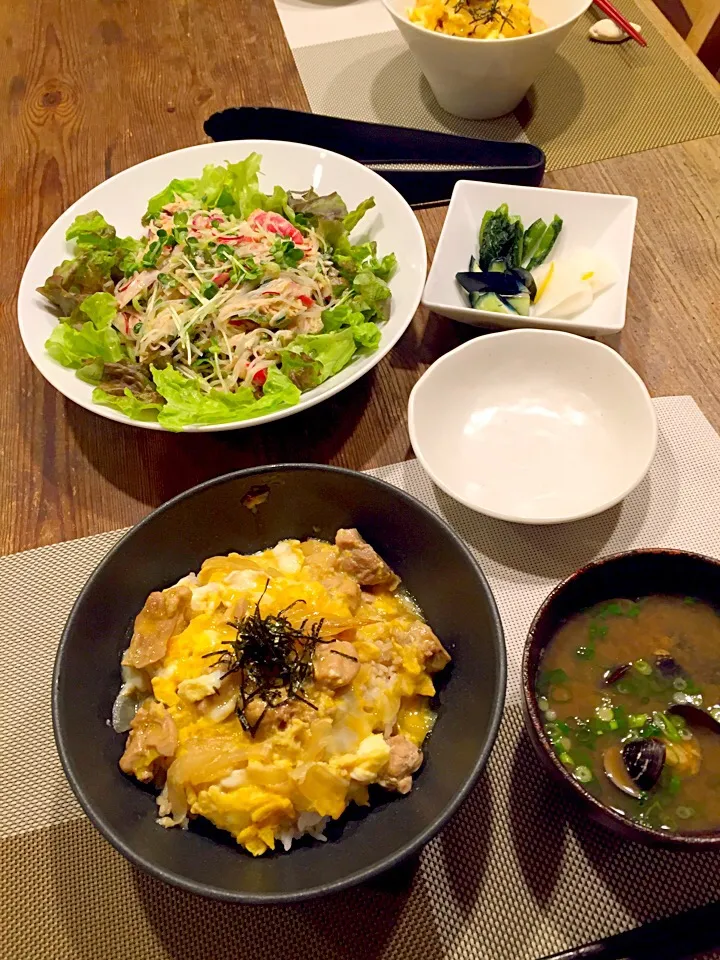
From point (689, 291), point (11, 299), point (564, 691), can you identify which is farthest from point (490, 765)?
Result: point (11, 299)

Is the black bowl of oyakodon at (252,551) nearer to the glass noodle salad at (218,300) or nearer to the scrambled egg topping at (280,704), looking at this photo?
the scrambled egg topping at (280,704)

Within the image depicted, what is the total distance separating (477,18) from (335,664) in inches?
82.1

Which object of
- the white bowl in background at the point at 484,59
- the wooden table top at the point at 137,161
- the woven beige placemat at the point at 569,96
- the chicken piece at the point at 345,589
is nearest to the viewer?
the chicken piece at the point at 345,589

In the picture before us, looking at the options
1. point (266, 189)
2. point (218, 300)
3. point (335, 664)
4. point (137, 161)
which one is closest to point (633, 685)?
point (335, 664)

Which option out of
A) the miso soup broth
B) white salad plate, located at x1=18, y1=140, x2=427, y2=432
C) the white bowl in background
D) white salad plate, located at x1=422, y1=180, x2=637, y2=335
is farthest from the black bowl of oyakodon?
the white bowl in background

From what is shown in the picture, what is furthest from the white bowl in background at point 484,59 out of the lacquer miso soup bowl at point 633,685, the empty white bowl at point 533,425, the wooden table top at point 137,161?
the lacquer miso soup bowl at point 633,685

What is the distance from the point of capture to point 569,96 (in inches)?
98.0

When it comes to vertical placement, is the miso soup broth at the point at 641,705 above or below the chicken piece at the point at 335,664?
above

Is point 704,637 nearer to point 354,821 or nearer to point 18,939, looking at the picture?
point 354,821

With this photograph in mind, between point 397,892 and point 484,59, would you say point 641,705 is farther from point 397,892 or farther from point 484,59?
point 484,59

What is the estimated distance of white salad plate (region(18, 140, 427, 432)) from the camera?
1.65 m

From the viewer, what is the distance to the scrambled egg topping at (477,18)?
2205 millimetres

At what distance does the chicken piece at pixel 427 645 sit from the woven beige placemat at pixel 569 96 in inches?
67.8

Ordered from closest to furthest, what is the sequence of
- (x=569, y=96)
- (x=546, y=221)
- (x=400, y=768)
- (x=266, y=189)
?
(x=400, y=768) → (x=546, y=221) → (x=266, y=189) → (x=569, y=96)
